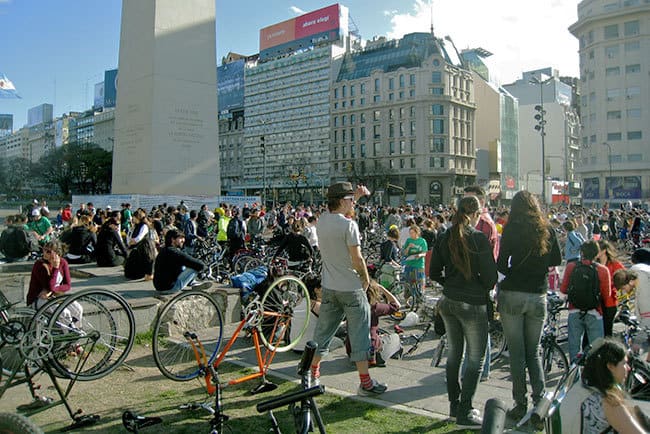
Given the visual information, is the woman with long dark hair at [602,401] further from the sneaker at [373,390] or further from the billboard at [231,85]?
the billboard at [231,85]

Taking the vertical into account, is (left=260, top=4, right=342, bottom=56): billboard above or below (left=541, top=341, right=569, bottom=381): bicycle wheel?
above

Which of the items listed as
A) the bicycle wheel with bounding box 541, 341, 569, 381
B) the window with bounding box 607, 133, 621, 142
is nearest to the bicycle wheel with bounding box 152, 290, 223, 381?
the bicycle wheel with bounding box 541, 341, 569, 381

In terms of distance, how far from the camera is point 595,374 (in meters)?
2.98

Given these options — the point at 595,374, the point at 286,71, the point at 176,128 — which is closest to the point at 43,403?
the point at 595,374

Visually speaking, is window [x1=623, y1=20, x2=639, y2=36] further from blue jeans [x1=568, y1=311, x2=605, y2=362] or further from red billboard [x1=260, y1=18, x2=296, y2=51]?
blue jeans [x1=568, y1=311, x2=605, y2=362]

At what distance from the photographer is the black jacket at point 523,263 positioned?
14.6ft

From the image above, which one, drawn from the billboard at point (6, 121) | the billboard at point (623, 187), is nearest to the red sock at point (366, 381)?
the billboard at point (623, 187)

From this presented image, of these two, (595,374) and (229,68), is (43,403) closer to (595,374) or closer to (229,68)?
(595,374)

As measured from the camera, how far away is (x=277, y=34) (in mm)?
111062

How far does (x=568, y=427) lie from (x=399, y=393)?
246 centimetres

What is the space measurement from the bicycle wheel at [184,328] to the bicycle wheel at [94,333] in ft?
1.20

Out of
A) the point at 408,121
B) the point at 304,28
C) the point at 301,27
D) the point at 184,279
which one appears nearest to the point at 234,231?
the point at 184,279

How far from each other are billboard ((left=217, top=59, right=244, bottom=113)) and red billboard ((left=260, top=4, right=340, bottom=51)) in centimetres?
732

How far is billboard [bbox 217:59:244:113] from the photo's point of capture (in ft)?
377
